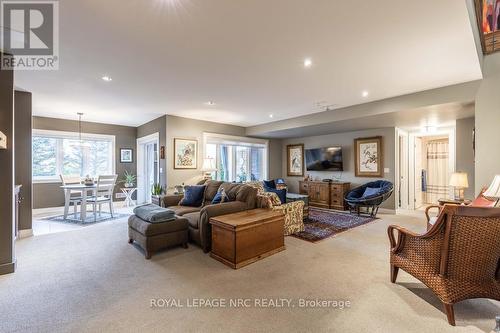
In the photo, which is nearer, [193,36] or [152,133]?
[193,36]

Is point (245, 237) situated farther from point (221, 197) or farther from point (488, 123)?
point (488, 123)

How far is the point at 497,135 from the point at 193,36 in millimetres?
3968

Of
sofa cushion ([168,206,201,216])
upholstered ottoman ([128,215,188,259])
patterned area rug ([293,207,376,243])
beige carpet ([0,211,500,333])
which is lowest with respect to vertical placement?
beige carpet ([0,211,500,333])

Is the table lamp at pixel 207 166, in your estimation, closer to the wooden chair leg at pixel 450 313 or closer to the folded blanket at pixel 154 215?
the folded blanket at pixel 154 215

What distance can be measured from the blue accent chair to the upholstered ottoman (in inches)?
162

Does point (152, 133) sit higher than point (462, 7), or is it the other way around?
point (462, 7)

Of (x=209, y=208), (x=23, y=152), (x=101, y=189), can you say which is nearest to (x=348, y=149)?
(x=209, y=208)

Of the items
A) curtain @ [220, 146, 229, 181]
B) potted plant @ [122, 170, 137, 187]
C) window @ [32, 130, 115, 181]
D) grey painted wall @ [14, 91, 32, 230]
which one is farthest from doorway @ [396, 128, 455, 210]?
window @ [32, 130, 115, 181]

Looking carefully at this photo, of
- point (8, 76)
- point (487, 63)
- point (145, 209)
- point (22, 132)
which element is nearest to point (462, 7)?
point (487, 63)

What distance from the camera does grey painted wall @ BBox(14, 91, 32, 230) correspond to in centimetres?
398

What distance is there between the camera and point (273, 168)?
330 inches

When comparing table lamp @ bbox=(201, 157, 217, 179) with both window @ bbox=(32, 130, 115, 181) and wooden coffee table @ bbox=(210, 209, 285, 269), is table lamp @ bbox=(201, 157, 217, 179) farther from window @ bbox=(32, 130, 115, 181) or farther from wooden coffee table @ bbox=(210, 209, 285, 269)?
window @ bbox=(32, 130, 115, 181)

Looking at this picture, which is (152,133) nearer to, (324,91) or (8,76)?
(8,76)

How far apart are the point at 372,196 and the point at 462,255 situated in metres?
3.74
